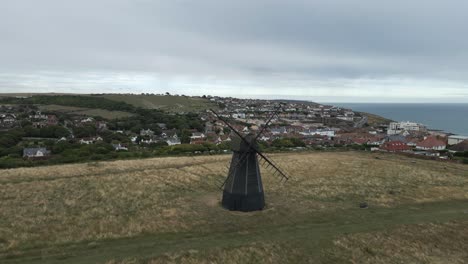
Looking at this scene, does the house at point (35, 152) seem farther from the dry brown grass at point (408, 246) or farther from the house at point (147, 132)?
the dry brown grass at point (408, 246)

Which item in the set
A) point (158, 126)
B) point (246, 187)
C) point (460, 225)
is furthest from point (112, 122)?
point (460, 225)

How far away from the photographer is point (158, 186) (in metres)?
26.4

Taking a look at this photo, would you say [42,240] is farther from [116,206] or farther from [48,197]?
[48,197]

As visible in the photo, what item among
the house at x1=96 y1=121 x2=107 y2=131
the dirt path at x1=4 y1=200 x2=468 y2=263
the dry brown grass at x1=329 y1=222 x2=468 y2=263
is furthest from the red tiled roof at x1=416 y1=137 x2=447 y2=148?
the house at x1=96 y1=121 x2=107 y2=131

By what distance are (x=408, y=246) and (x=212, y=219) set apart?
10.2m

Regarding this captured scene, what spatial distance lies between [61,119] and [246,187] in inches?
4010

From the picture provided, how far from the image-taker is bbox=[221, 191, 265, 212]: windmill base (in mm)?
21234

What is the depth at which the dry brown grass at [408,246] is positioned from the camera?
53.9 ft

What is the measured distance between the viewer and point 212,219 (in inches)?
781

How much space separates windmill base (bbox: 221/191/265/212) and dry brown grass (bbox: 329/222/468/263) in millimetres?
5555

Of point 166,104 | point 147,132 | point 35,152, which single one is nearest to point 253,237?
point 35,152

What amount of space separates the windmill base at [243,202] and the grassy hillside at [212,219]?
0.51 meters

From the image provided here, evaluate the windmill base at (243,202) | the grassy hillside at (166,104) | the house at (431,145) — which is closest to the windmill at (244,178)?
the windmill base at (243,202)

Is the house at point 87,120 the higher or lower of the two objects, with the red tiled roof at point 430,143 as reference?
higher
